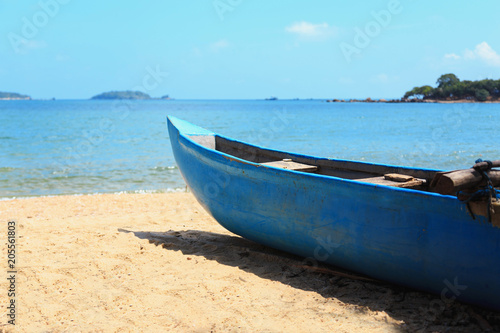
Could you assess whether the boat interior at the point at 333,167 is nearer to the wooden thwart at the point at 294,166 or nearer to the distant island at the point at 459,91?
the wooden thwart at the point at 294,166

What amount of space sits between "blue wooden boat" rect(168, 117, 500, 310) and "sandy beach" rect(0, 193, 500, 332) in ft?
0.67

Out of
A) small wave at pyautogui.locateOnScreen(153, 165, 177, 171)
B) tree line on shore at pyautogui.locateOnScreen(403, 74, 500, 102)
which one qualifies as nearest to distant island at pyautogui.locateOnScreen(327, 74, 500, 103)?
tree line on shore at pyautogui.locateOnScreen(403, 74, 500, 102)

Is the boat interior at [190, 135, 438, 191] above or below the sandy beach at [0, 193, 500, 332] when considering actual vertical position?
above

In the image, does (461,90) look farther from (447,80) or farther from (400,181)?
(400,181)

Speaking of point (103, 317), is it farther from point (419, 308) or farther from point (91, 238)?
point (419, 308)

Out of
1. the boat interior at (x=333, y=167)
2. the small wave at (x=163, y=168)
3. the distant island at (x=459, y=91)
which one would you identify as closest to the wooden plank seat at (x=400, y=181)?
the boat interior at (x=333, y=167)

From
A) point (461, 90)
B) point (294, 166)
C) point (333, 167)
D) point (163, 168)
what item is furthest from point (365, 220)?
point (461, 90)

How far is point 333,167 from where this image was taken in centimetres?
516

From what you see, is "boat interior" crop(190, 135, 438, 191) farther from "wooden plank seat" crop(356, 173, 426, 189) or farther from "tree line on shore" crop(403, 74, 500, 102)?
"tree line on shore" crop(403, 74, 500, 102)

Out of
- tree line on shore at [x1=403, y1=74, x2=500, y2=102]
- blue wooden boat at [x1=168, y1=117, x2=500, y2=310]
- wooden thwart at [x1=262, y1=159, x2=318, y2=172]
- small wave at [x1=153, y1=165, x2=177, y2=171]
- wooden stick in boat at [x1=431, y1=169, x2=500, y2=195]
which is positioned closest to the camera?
wooden stick in boat at [x1=431, y1=169, x2=500, y2=195]

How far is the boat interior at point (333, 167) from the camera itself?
4.14 metres

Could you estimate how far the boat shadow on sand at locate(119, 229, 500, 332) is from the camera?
3184mm

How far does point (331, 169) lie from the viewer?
17.0 ft

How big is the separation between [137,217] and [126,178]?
15.4ft
